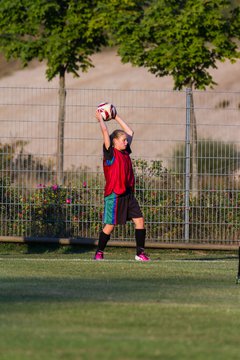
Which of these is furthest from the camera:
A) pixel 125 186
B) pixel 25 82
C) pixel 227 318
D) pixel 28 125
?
pixel 25 82

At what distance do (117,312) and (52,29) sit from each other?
19.6m

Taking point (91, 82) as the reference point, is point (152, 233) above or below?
below

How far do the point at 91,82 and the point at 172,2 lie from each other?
7360 centimetres

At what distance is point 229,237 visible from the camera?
1798 centimetres

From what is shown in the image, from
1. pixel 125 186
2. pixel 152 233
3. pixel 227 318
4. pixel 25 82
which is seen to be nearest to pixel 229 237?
pixel 152 233

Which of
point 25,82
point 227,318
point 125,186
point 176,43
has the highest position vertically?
point 25,82

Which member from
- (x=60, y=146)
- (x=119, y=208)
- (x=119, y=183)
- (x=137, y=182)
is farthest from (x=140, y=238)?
(x=60, y=146)

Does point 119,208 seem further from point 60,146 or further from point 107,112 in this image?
point 60,146

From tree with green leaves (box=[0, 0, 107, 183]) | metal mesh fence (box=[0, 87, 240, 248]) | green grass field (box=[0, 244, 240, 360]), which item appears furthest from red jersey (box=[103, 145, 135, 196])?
tree with green leaves (box=[0, 0, 107, 183])

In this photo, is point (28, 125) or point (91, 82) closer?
point (28, 125)

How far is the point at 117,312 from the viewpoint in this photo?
7.98 meters

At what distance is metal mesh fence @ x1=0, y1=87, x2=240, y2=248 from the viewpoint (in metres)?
17.9

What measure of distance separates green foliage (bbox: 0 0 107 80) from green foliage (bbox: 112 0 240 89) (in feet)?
5.57

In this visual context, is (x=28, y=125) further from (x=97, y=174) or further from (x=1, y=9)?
(x=1, y=9)
